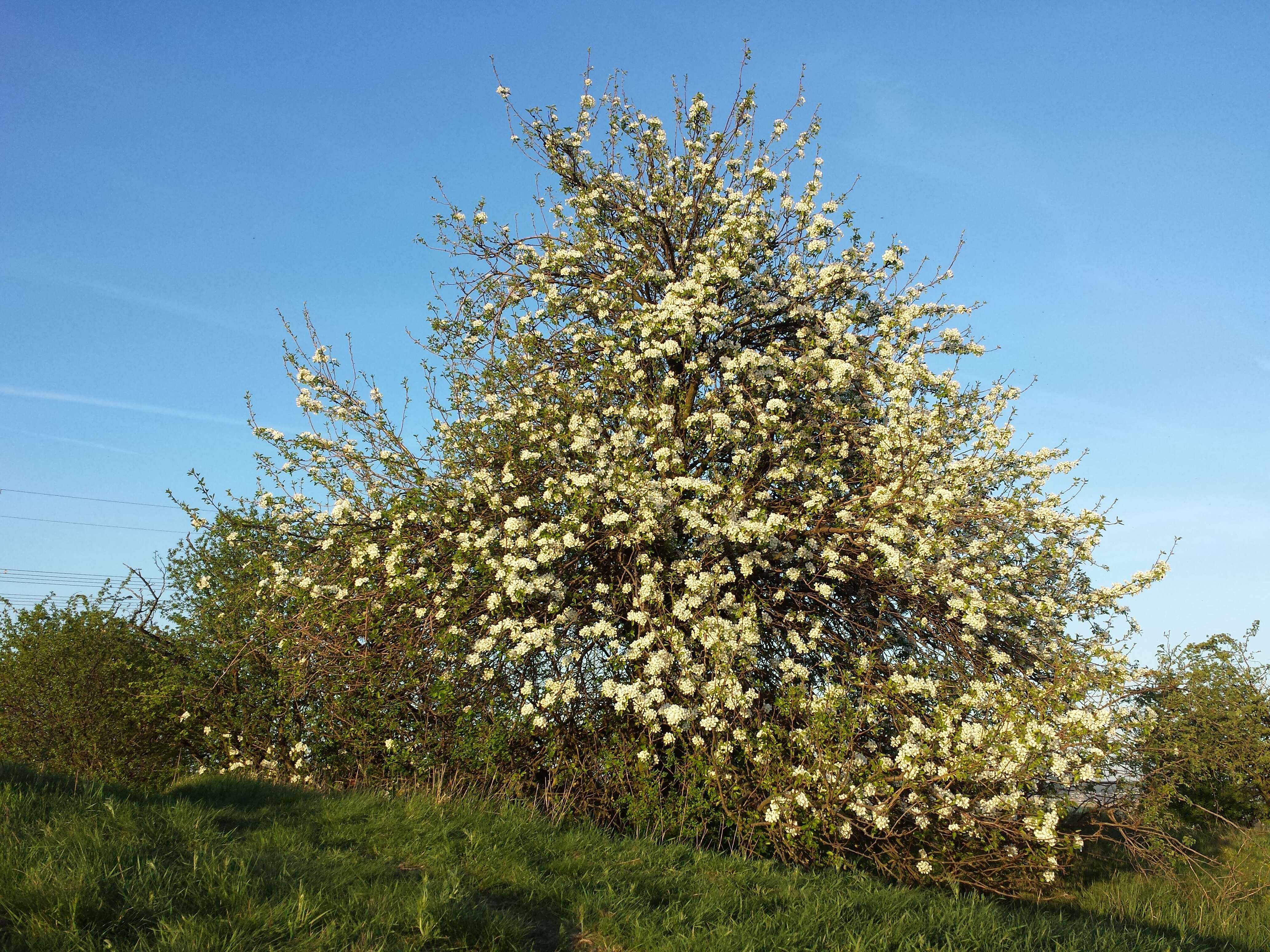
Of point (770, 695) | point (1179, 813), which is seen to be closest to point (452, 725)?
point (770, 695)

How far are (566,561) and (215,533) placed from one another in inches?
220

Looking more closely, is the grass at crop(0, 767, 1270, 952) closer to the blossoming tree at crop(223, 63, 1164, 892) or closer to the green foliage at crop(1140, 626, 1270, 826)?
the blossoming tree at crop(223, 63, 1164, 892)

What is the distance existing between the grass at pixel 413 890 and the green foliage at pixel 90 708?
7133mm

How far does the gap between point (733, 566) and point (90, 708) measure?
11.3 metres

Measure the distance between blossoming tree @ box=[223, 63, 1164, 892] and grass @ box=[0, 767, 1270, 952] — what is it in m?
1.30

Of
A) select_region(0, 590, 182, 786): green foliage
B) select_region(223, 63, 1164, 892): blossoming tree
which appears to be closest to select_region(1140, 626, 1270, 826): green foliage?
select_region(223, 63, 1164, 892): blossoming tree

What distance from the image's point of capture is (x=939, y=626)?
1065cm

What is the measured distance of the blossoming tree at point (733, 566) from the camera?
892cm

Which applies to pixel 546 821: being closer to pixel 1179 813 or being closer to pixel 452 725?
pixel 452 725

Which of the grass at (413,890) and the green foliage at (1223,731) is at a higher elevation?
the green foliage at (1223,731)

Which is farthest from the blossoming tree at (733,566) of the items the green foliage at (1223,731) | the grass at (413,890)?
the green foliage at (1223,731)

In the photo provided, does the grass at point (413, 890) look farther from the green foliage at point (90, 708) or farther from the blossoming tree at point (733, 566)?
the green foliage at point (90, 708)

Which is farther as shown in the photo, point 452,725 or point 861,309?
point 861,309

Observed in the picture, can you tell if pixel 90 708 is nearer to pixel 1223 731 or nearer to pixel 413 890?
pixel 413 890
